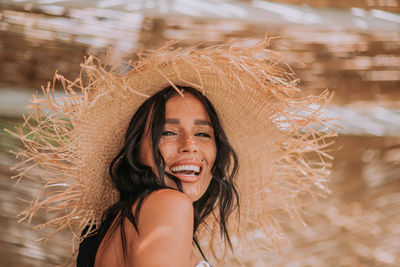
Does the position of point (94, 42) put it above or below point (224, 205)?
above

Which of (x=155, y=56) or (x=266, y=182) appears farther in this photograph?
(x=266, y=182)

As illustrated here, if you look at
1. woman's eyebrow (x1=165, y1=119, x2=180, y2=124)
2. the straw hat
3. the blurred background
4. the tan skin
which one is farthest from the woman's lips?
the blurred background

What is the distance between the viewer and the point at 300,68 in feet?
7.98

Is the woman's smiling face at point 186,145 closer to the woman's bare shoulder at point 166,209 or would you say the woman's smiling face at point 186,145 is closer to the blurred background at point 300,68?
the woman's bare shoulder at point 166,209

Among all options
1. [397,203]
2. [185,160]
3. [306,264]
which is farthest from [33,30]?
[397,203]

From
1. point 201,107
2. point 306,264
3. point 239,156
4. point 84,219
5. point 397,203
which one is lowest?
point 306,264

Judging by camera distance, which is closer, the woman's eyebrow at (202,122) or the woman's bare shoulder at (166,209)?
the woman's bare shoulder at (166,209)

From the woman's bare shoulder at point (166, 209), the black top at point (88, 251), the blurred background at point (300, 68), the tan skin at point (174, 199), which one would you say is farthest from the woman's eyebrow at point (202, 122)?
the blurred background at point (300, 68)

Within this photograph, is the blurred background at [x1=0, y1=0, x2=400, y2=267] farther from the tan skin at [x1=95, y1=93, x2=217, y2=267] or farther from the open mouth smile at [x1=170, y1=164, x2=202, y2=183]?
the open mouth smile at [x1=170, y1=164, x2=202, y2=183]

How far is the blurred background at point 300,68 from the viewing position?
2.19 metres

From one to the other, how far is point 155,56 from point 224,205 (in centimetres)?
61

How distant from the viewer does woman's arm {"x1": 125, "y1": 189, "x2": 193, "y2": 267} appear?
3.44 ft

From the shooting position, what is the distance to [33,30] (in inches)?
86.7

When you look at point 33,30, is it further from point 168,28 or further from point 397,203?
point 397,203
